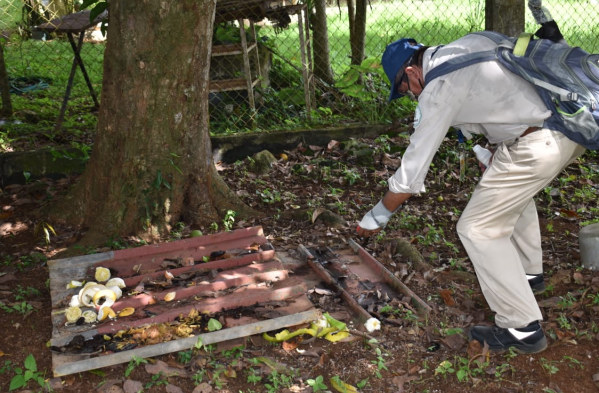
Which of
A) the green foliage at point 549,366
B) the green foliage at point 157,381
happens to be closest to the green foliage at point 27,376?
the green foliage at point 157,381

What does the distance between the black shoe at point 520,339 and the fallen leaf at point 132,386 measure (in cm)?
193

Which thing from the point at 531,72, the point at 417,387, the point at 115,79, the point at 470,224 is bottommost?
the point at 417,387

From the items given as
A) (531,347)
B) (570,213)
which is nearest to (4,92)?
(570,213)

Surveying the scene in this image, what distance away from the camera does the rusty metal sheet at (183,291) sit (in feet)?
11.4

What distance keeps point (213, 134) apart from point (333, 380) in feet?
13.4

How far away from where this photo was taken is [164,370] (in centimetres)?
342

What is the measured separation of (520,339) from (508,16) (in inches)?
162

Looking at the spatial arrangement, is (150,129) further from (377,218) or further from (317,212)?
(377,218)

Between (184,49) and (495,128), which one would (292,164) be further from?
(495,128)

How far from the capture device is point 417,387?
3.37 meters

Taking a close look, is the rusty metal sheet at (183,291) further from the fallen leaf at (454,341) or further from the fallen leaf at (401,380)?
the fallen leaf at (454,341)

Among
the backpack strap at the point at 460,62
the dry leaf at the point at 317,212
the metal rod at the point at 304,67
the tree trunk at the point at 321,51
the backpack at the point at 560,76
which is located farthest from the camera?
the tree trunk at the point at 321,51

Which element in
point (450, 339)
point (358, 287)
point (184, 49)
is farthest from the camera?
point (184, 49)

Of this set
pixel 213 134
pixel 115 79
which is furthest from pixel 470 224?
pixel 213 134
